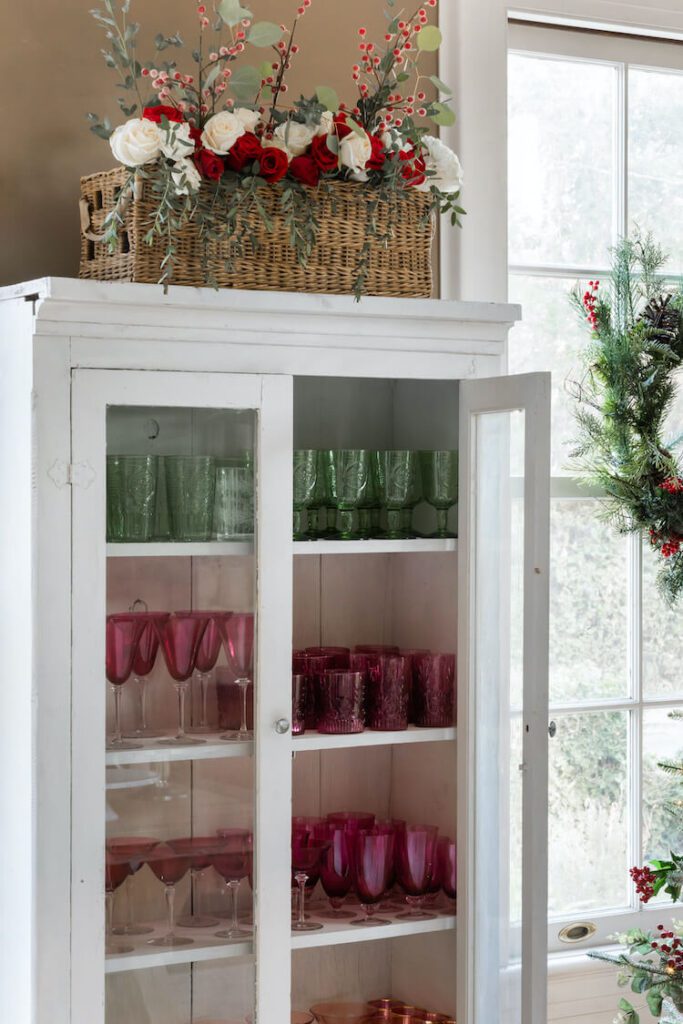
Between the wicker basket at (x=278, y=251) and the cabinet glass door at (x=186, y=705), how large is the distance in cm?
15

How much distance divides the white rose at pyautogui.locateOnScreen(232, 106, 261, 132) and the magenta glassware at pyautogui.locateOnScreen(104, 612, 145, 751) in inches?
28.2

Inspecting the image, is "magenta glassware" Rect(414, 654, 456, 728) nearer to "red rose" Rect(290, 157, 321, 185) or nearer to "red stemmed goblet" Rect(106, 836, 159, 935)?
"red stemmed goblet" Rect(106, 836, 159, 935)

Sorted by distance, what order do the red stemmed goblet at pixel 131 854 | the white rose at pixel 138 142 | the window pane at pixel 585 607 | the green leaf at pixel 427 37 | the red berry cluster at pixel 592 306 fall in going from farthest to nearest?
the window pane at pixel 585 607 → the red berry cluster at pixel 592 306 → the green leaf at pixel 427 37 → the red stemmed goblet at pixel 131 854 → the white rose at pixel 138 142

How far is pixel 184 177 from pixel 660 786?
1.65 m

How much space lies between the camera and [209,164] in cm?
169

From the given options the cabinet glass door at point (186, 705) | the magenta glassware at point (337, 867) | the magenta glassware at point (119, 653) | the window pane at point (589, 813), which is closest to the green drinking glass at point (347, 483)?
the cabinet glass door at point (186, 705)

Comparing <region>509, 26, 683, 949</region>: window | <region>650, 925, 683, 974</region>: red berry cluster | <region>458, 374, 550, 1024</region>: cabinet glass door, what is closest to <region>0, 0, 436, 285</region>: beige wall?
<region>458, 374, 550, 1024</region>: cabinet glass door

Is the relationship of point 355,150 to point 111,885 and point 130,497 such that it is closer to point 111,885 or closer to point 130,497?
point 130,497

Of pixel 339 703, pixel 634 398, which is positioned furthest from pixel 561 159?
pixel 339 703

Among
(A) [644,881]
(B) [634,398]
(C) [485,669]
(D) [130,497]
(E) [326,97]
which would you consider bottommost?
(A) [644,881]

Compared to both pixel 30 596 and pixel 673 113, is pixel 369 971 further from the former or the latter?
pixel 673 113

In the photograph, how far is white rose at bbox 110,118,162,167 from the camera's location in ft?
5.35

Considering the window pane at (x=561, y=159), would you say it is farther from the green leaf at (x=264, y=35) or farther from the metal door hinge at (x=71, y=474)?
the metal door hinge at (x=71, y=474)

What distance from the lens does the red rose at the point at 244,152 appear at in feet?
5.57
